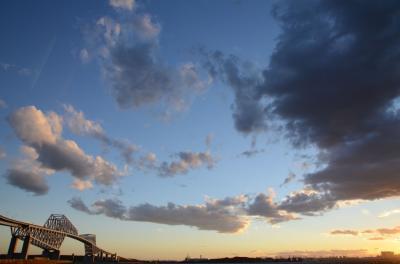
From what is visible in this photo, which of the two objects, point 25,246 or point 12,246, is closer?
point 12,246

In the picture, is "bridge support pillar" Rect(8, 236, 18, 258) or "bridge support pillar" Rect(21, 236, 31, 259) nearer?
"bridge support pillar" Rect(8, 236, 18, 258)

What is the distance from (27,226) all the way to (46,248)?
1432 inches

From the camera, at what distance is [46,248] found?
192750 millimetres

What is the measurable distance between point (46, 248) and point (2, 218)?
198ft

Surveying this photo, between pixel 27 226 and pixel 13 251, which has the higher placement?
pixel 27 226

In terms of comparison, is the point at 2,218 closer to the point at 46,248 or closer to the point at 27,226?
the point at 27,226

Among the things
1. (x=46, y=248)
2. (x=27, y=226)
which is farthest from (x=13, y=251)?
(x=46, y=248)

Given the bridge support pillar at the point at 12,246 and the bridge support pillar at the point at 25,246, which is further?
the bridge support pillar at the point at 25,246

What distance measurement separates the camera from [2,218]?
140 m

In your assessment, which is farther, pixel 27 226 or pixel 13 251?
pixel 27 226

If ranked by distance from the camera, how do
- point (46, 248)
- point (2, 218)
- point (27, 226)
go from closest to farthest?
point (2, 218), point (27, 226), point (46, 248)

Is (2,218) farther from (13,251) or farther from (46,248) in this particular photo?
(46,248)

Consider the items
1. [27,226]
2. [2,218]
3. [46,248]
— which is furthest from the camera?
[46,248]

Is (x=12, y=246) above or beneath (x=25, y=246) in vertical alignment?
beneath
